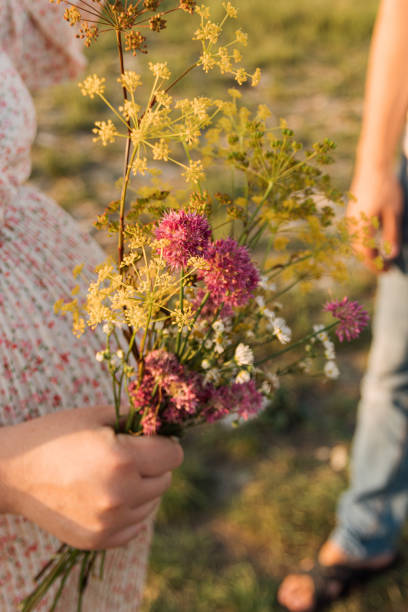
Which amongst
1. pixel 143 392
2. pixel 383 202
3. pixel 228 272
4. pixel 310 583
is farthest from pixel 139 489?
pixel 310 583

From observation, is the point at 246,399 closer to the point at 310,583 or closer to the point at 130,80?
the point at 130,80

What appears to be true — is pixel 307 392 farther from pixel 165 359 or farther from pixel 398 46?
pixel 165 359

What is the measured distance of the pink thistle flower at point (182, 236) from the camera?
666 millimetres

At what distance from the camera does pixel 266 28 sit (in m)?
6.53

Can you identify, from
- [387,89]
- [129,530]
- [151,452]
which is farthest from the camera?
[387,89]

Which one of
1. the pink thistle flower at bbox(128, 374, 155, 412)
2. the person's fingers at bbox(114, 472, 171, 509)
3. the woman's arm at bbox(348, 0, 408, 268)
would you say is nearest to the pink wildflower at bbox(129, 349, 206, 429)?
the pink thistle flower at bbox(128, 374, 155, 412)

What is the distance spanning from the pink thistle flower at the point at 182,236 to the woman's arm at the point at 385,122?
3.27 ft

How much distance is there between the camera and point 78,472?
2.92 ft

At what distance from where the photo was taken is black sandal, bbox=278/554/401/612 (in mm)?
2062

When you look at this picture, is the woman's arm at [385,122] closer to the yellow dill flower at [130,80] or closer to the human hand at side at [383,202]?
the human hand at side at [383,202]

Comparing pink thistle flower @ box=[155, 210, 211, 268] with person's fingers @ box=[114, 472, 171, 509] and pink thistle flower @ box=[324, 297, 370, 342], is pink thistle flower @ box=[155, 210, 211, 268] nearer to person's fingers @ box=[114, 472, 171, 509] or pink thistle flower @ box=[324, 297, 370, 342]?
pink thistle flower @ box=[324, 297, 370, 342]

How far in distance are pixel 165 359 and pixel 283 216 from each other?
28cm

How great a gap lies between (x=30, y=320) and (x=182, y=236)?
0.51m

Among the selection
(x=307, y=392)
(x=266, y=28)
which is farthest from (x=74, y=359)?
Result: (x=266, y=28)
